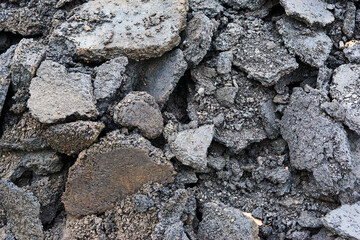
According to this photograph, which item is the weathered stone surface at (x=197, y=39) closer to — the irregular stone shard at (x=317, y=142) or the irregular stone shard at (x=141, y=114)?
the irregular stone shard at (x=141, y=114)

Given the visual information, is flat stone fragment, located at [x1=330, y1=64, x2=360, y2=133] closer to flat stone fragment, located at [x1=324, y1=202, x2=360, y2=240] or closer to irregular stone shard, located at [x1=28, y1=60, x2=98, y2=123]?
flat stone fragment, located at [x1=324, y1=202, x2=360, y2=240]

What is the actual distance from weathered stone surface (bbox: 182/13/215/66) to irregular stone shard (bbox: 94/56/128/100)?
36 cm

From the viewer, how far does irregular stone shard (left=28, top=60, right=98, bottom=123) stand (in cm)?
199

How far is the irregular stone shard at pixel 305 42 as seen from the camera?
222 centimetres

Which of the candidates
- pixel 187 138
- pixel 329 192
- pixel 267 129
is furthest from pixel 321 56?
pixel 187 138

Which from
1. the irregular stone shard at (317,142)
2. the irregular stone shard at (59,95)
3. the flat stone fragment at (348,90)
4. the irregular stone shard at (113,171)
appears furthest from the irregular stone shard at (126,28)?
the flat stone fragment at (348,90)

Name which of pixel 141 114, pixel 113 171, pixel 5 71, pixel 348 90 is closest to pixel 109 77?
pixel 141 114

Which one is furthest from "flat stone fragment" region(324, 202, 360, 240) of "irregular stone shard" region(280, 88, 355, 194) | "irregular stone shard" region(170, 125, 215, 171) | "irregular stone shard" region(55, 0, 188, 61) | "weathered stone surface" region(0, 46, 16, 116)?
"weathered stone surface" region(0, 46, 16, 116)

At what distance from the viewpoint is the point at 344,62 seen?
2.28m

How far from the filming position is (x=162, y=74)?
2.22m

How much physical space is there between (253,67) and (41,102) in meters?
1.17

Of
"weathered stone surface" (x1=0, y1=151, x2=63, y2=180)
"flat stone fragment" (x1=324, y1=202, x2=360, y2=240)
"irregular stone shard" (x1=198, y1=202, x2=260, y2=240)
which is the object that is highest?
"flat stone fragment" (x1=324, y1=202, x2=360, y2=240)

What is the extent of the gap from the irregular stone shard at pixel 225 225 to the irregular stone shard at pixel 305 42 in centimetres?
95

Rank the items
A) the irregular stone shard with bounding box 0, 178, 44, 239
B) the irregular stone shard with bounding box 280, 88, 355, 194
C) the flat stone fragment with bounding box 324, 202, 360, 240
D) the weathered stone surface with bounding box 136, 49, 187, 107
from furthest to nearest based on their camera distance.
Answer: the weathered stone surface with bounding box 136, 49, 187, 107 < the irregular stone shard with bounding box 0, 178, 44, 239 < the irregular stone shard with bounding box 280, 88, 355, 194 < the flat stone fragment with bounding box 324, 202, 360, 240
